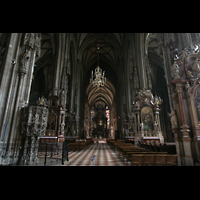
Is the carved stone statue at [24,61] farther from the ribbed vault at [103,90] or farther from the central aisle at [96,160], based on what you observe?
the ribbed vault at [103,90]

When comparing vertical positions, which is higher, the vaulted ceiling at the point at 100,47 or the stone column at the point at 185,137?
the vaulted ceiling at the point at 100,47

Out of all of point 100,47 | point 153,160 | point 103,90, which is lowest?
point 153,160

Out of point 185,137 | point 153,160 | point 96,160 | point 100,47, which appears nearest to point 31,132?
point 96,160

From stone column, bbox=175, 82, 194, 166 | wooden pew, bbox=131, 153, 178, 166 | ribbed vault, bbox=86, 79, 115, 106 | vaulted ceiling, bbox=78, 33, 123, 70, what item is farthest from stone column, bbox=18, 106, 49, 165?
ribbed vault, bbox=86, 79, 115, 106

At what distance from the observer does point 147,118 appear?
41.0 feet

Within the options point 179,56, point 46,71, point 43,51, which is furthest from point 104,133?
point 179,56

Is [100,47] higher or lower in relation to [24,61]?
higher

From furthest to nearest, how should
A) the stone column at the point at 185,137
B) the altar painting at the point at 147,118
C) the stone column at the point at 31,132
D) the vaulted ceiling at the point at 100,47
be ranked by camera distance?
the vaulted ceiling at the point at 100,47 → the altar painting at the point at 147,118 → the stone column at the point at 31,132 → the stone column at the point at 185,137

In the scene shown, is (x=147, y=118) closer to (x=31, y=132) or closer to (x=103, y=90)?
(x=31, y=132)

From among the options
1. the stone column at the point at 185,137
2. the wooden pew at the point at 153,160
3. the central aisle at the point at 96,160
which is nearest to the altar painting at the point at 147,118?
the central aisle at the point at 96,160

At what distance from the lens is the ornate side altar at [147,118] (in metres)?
11.8

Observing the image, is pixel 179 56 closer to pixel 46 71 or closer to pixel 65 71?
pixel 65 71

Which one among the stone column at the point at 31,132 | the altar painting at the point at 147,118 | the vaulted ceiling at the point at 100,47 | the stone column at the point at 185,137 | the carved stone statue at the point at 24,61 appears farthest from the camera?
the vaulted ceiling at the point at 100,47

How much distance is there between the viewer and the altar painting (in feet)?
40.0
